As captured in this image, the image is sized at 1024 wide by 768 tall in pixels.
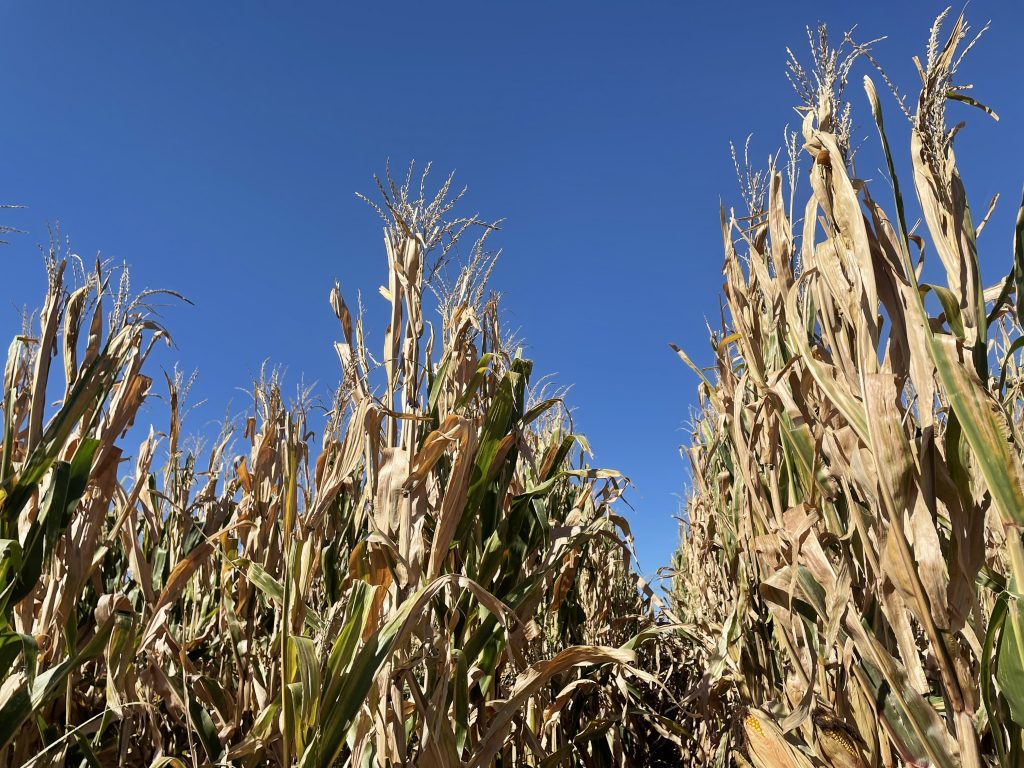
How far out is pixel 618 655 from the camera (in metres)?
1.43

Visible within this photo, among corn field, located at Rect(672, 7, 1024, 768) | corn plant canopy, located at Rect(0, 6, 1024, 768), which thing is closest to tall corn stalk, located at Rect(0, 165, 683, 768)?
corn plant canopy, located at Rect(0, 6, 1024, 768)

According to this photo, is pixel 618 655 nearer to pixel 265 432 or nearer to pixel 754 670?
pixel 754 670

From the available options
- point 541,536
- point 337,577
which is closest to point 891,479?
point 541,536

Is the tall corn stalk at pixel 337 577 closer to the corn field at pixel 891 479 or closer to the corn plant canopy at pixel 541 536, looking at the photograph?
the corn plant canopy at pixel 541 536

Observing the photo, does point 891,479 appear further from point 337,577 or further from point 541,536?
point 337,577

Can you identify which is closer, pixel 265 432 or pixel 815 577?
pixel 815 577

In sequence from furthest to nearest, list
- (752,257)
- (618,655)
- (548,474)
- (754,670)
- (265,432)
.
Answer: (265,432) < (548,474) < (754,670) < (752,257) < (618,655)

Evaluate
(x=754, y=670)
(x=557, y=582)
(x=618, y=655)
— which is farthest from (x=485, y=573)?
(x=754, y=670)

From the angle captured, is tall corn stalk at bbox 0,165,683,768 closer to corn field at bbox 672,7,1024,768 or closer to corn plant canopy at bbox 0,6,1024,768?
corn plant canopy at bbox 0,6,1024,768

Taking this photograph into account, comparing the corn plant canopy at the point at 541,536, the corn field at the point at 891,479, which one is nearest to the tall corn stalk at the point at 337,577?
the corn plant canopy at the point at 541,536

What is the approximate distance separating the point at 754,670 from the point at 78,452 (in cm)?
175

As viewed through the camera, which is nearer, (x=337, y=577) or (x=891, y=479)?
(x=891, y=479)

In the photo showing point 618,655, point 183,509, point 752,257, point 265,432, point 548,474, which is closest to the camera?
point 618,655

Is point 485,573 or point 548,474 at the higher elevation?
point 548,474
